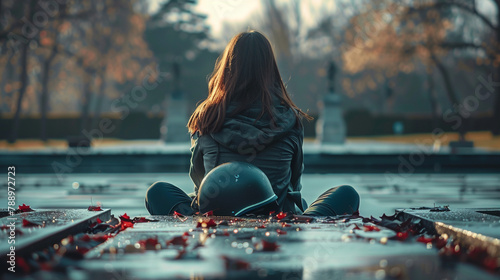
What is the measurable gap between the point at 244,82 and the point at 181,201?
109 centimetres

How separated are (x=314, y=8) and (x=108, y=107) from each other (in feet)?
116

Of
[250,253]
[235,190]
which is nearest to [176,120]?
[235,190]

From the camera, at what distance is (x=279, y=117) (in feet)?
14.8

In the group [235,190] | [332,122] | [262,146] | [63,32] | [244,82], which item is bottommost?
[235,190]

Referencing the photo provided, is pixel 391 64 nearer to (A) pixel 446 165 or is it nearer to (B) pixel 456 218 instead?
(A) pixel 446 165

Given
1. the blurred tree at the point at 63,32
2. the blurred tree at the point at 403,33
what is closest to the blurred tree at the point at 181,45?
the blurred tree at the point at 63,32

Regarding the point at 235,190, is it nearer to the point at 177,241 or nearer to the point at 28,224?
the point at 177,241

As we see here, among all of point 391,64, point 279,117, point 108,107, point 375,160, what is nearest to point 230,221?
point 279,117

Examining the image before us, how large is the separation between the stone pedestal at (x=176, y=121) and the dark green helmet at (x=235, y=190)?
1136 inches

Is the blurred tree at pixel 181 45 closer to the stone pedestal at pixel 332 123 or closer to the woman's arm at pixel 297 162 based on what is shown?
the stone pedestal at pixel 332 123

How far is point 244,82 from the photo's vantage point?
4441 mm

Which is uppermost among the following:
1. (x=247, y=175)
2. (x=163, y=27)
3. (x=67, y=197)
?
(x=163, y=27)

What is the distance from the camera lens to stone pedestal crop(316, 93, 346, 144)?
33.9m

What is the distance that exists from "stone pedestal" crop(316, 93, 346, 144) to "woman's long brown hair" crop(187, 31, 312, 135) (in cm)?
2953
